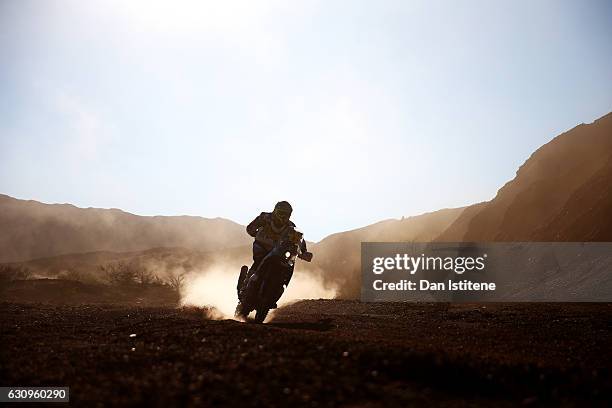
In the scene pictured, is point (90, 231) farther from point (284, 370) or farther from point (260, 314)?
point (284, 370)

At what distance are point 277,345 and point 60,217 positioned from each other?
123 metres

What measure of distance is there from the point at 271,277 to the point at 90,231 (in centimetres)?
11434

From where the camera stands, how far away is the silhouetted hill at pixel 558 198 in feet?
139

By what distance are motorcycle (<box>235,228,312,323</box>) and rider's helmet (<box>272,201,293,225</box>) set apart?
559 mm

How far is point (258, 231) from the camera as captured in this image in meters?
13.4

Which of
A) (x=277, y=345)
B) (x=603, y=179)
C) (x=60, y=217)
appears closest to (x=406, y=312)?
(x=277, y=345)

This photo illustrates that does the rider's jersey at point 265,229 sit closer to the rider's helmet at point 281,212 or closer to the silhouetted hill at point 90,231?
the rider's helmet at point 281,212

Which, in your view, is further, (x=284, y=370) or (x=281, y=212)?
(x=281, y=212)

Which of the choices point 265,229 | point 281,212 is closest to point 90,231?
point 265,229

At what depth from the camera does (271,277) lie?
12445mm

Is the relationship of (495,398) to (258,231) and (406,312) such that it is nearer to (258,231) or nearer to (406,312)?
(258,231)

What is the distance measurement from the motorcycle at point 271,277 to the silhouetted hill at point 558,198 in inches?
1315

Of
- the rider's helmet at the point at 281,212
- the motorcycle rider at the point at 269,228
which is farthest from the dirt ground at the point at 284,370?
the rider's helmet at the point at 281,212

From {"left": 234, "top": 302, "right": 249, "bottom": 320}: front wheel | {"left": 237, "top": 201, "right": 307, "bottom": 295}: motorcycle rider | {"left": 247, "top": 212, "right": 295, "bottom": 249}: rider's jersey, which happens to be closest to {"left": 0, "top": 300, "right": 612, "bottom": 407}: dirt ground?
{"left": 234, "top": 302, "right": 249, "bottom": 320}: front wheel
